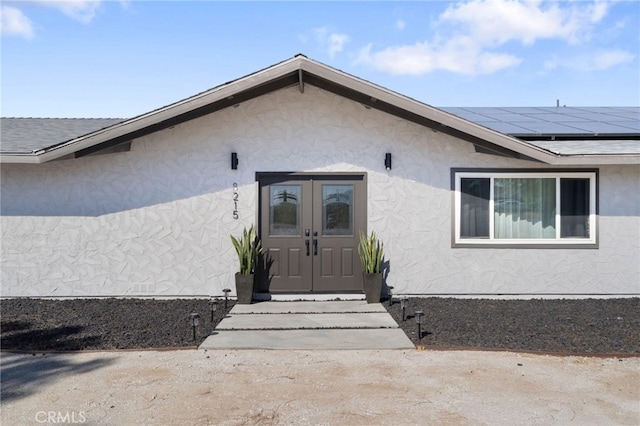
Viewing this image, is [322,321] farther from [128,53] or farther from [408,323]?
[128,53]

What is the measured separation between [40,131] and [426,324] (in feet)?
30.6

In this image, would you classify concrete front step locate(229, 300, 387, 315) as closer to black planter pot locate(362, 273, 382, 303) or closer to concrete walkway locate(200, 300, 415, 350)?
Answer: concrete walkway locate(200, 300, 415, 350)

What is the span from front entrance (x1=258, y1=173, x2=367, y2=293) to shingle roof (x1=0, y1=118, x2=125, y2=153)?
4225 mm

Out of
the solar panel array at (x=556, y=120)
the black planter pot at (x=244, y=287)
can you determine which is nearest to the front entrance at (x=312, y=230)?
the black planter pot at (x=244, y=287)

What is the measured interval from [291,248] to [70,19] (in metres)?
6.62

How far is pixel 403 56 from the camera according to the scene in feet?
85.4

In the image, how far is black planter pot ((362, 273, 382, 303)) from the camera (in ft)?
29.8

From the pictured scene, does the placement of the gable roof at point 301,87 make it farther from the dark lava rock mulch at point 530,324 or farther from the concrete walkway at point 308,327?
the concrete walkway at point 308,327

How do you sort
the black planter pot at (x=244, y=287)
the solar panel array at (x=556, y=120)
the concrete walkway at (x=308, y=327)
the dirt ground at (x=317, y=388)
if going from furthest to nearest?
the solar panel array at (x=556, y=120), the black planter pot at (x=244, y=287), the concrete walkway at (x=308, y=327), the dirt ground at (x=317, y=388)

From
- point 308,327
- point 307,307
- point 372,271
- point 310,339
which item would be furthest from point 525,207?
point 310,339

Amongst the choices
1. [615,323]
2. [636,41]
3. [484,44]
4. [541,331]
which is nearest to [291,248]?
[541,331]

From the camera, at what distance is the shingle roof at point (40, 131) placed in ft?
30.7

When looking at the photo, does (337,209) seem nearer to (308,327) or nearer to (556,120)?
(308,327)

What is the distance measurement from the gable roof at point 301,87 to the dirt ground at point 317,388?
3.71m
